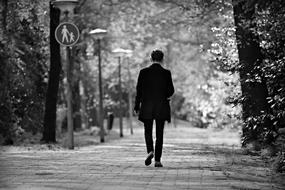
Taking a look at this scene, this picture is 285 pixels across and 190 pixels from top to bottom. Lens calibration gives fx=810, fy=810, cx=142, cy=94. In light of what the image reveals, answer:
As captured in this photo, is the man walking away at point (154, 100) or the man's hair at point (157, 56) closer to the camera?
the man walking away at point (154, 100)

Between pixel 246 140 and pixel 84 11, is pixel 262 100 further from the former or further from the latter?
pixel 84 11

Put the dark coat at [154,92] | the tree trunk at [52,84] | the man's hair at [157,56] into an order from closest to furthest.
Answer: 1. the dark coat at [154,92]
2. the man's hair at [157,56]
3. the tree trunk at [52,84]

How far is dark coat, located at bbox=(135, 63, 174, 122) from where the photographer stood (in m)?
13.7

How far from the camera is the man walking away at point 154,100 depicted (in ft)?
45.1

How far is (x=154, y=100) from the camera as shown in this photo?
13.8m

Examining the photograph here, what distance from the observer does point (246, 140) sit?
1880 centimetres

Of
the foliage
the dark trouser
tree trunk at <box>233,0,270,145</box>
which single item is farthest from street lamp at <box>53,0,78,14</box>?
the dark trouser

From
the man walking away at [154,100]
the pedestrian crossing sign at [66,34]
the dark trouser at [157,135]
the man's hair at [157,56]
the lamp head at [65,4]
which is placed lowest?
the dark trouser at [157,135]

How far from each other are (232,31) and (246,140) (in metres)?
3.14

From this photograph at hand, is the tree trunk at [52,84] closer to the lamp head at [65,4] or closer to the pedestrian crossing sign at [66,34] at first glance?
the lamp head at [65,4]

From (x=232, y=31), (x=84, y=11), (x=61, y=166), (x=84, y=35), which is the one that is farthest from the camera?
(x=84, y=35)

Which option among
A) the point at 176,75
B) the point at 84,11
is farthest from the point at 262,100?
the point at 176,75

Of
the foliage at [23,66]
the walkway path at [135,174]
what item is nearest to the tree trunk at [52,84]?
the foliage at [23,66]

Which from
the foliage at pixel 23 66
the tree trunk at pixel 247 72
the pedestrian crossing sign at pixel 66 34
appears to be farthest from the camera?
the foliage at pixel 23 66
